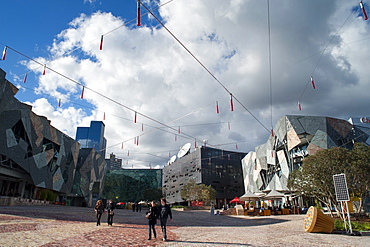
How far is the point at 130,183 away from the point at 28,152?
74283 millimetres

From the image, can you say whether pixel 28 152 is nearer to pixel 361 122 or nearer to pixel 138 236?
pixel 138 236

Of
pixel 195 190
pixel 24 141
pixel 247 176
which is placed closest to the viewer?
pixel 24 141

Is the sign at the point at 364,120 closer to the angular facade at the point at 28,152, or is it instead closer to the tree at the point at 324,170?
the tree at the point at 324,170

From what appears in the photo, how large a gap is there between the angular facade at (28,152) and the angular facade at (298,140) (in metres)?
37.5

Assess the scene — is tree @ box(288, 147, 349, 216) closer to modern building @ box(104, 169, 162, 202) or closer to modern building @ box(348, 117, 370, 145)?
modern building @ box(348, 117, 370, 145)

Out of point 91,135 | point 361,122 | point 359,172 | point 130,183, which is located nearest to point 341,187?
point 359,172

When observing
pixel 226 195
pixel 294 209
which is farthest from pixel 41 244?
pixel 226 195

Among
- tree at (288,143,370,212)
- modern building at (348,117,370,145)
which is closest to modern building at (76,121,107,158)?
modern building at (348,117,370,145)

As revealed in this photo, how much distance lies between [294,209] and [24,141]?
121 ft

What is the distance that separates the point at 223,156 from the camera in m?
84.3

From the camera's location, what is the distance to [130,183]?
110m

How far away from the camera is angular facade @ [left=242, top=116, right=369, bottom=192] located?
3769cm

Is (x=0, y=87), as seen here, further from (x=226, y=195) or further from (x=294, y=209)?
(x=226, y=195)

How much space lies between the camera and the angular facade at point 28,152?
107 feet
